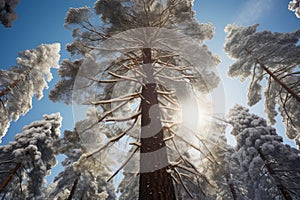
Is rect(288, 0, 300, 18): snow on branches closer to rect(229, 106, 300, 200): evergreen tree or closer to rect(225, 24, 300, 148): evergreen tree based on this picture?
rect(225, 24, 300, 148): evergreen tree

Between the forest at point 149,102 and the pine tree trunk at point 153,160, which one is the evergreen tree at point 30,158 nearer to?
the forest at point 149,102

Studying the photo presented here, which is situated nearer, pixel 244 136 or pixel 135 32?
pixel 135 32

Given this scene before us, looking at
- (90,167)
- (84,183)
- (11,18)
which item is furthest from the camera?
(84,183)

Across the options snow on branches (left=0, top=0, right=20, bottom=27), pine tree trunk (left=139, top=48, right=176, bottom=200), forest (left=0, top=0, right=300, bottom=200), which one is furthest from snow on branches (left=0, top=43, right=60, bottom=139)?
pine tree trunk (left=139, top=48, right=176, bottom=200)

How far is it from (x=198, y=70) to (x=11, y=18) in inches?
216

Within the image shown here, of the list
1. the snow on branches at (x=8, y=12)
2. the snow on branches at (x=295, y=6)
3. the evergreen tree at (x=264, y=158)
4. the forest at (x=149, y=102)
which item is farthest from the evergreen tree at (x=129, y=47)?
the snow on branches at (x=295, y=6)

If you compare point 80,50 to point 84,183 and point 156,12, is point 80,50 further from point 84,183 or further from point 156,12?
point 84,183

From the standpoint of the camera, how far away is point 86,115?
674 cm

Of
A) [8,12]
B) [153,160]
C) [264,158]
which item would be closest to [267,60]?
[264,158]

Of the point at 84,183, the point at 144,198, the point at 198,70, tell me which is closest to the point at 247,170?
the point at 198,70

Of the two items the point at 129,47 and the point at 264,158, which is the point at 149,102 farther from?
the point at 264,158

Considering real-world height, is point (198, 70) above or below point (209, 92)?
above

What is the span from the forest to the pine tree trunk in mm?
19

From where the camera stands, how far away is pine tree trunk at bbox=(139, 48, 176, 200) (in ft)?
10.4
